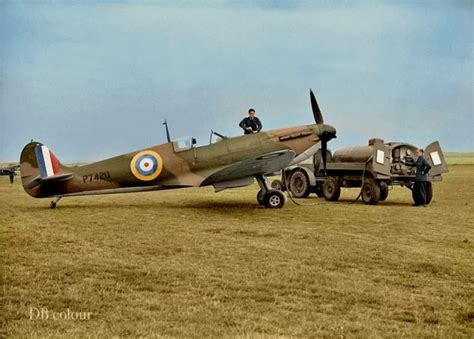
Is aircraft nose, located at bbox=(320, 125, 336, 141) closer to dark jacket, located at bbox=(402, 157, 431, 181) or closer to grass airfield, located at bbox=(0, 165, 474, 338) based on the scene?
dark jacket, located at bbox=(402, 157, 431, 181)

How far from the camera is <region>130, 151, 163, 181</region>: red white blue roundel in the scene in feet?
43.4

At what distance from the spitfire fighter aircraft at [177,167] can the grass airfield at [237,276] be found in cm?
169

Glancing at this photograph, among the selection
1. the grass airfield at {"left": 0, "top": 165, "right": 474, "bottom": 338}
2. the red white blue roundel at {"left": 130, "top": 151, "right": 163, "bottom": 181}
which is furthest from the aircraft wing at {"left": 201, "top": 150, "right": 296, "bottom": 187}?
the grass airfield at {"left": 0, "top": 165, "right": 474, "bottom": 338}

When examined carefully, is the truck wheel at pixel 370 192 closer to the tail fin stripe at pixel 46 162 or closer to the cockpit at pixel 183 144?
the cockpit at pixel 183 144

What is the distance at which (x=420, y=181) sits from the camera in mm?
15008

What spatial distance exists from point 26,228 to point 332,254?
5.57m

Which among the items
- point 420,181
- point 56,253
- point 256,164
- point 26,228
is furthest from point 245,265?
point 420,181

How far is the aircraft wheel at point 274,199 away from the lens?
13.5 m

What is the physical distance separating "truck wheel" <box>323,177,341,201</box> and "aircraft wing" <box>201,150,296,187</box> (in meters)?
4.54

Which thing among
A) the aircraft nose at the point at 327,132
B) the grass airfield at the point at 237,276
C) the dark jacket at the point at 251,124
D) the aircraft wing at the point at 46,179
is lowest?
Result: the grass airfield at the point at 237,276

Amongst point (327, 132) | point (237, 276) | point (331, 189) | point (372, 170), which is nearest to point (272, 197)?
point (327, 132)

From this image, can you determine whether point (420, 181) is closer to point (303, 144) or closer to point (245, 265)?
point (303, 144)

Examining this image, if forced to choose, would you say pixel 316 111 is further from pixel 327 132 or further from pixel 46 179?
pixel 46 179

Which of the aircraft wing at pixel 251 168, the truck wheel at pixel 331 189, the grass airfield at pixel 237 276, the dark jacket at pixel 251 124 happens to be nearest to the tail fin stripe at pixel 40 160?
the grass airfield at pixel 237 276
